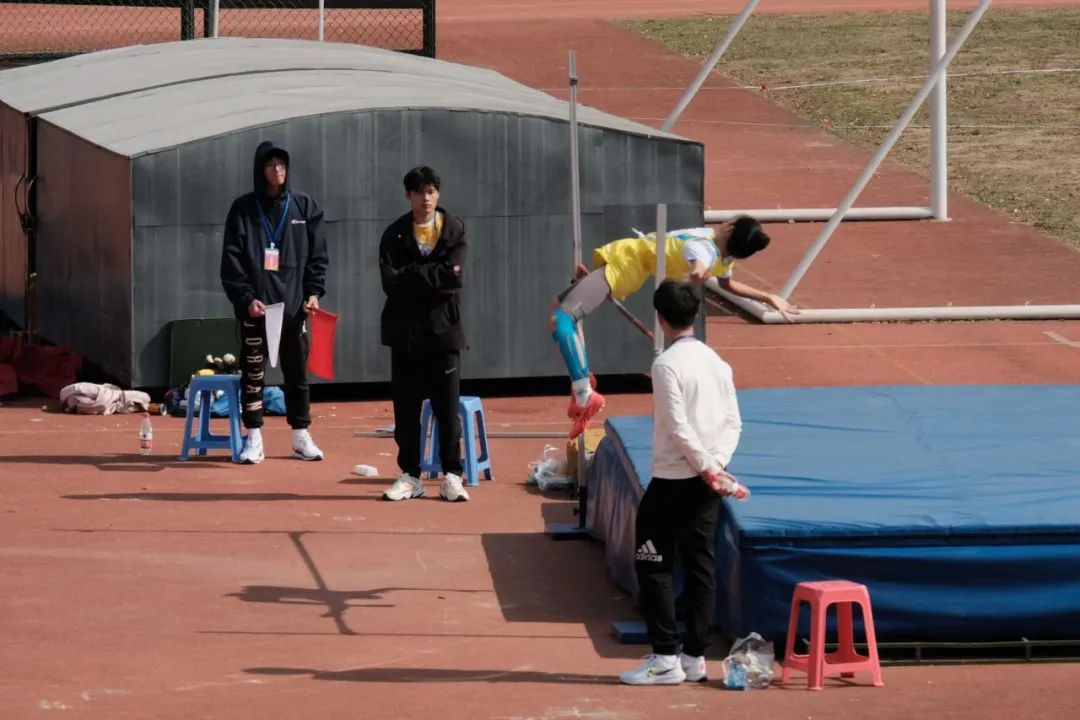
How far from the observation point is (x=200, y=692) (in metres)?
8.67

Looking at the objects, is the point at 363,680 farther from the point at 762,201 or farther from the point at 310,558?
the point at 762,201

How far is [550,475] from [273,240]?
235 cm

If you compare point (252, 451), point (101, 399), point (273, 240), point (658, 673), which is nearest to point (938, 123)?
point (101, 399)

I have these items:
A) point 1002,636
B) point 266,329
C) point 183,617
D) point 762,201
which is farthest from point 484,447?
point 762,201

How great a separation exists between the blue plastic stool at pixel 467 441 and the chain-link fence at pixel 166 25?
19.2m

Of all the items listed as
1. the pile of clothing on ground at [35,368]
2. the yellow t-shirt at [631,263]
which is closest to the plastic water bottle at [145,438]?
the pile of clothing on ground at [35,368]

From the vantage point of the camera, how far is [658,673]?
877 centimetres

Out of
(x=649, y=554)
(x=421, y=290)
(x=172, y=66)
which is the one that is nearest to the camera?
(x=649, y=554)

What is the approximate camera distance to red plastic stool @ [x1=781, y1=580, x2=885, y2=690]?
347 inches

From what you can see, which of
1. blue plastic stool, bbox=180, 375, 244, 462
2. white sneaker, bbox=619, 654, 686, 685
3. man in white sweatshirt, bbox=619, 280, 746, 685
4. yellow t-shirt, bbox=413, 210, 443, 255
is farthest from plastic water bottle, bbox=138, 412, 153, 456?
white sneaker, bbox=619, 654, 686, 685

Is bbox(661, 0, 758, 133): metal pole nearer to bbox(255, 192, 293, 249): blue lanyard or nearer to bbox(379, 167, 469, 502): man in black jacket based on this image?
bbox(255, 192, 293, 249): blue lanyard

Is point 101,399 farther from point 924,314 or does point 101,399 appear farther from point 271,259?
point 924,314

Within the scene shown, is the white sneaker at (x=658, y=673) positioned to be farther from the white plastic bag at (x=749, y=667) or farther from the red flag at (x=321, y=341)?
the red flag at (x=321, y=341)

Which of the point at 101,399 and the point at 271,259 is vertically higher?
the point at 271,259
